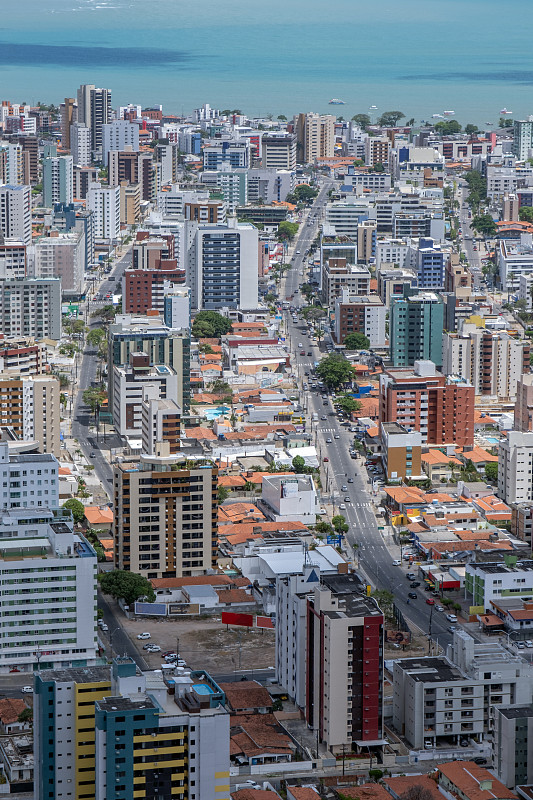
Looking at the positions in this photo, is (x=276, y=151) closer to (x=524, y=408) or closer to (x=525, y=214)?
(x=525, y=214)

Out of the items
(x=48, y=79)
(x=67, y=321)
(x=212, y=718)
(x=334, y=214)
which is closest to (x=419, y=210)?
(x=334, y=214)

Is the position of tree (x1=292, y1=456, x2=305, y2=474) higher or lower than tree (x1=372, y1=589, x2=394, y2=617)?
higher

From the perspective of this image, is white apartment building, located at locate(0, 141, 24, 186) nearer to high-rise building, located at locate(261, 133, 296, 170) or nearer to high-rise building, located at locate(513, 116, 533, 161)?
high-rise building, located at locate(261, 133, 296, 170)

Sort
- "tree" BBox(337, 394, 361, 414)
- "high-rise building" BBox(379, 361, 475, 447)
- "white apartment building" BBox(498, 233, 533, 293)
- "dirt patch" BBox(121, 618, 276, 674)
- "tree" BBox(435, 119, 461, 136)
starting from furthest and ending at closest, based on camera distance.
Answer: "tree" BBox(435, 119, 461, 136) < "white apartment building" BBox(498, 233, 533, 293) < "tree" BBox(337, 394, 361, 414) < "high-rise building" BBox(379, 361, 475, 447) < "dirt patch" BBox(121, 618, 276, 674)

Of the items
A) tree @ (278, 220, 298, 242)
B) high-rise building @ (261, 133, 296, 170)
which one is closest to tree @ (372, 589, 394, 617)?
tree @ (278, 220, 298, 242)

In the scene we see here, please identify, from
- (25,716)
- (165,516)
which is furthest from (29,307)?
(25,716)

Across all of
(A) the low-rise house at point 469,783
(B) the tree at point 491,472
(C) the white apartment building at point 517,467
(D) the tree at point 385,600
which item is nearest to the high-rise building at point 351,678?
(A) the low-rise house at point 469,783
